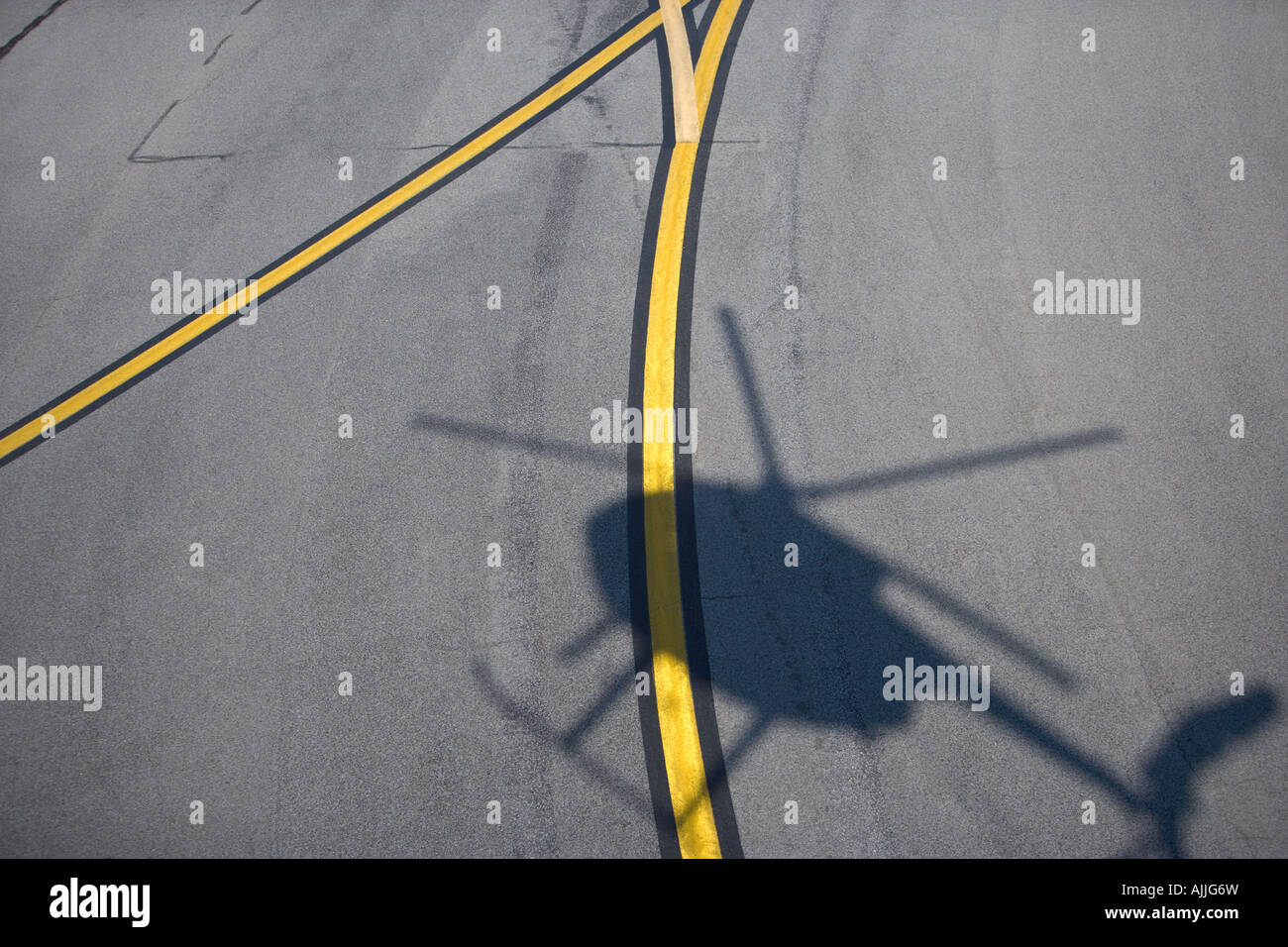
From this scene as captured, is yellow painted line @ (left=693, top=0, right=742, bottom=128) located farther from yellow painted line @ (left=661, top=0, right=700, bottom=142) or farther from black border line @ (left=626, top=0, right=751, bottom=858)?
black border line @ (left=626, top=0, right=751, bottom=858)

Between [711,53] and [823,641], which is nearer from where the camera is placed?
[823,641]

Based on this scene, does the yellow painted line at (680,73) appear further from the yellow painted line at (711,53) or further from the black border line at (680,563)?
the black border line at (680,563)

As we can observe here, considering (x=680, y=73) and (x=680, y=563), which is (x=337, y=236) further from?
(x=680, y=563)

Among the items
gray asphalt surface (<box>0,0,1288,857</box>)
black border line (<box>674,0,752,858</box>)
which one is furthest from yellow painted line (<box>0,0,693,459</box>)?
black border line (<box>674,0,752,858</box>)

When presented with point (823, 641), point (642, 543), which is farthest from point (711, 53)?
point (823, 641)

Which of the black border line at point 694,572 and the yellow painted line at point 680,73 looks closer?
the black border line at point 694,572

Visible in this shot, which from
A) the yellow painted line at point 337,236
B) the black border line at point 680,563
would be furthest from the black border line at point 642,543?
the yellow painted line at point 337,236
